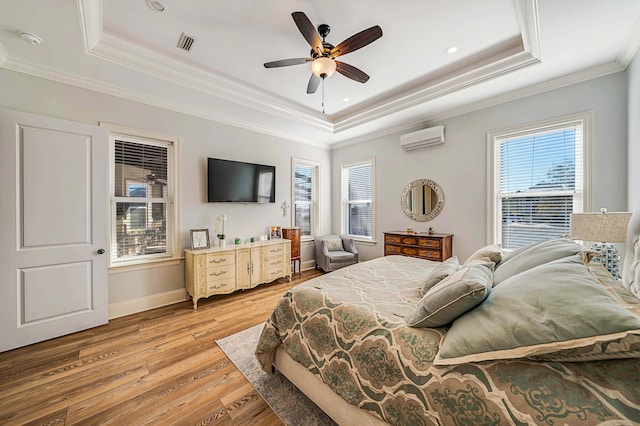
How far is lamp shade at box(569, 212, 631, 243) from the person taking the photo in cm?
184

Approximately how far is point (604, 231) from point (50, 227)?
16.7 ft

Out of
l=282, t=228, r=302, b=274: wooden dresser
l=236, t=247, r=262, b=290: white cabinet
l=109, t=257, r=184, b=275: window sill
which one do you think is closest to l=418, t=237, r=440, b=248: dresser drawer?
l=282, t=228, r=302, b=274: wooden dresser

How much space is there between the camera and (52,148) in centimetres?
250

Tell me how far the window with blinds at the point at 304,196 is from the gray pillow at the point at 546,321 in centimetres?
413

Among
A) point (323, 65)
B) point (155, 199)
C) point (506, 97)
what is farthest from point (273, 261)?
point (506, 97)

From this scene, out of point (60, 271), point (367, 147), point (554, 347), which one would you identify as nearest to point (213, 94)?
point (60, 271)

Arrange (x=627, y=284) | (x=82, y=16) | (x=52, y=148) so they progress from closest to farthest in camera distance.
A: (x=627, y=284), (x=82, y=16), (x=52, y=148)

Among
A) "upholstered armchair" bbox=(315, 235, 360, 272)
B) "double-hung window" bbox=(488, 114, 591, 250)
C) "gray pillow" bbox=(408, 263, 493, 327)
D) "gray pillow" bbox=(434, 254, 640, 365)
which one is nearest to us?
"gray pillow" bbox=(434, 254, 640, 365)

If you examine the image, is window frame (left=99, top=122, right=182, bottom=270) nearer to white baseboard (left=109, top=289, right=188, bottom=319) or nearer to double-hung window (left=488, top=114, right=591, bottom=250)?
white baseboard (left=109, top=289, right=188, bottom=319)

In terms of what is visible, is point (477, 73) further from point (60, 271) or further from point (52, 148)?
point (60, 271)

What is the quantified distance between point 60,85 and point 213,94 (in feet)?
5.15

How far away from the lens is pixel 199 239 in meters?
3.55

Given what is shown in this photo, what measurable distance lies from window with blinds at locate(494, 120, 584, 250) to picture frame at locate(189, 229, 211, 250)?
4.18 m

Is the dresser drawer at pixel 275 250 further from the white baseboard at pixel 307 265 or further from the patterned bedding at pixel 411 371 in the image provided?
the patterned bedding at pixel 411 371
